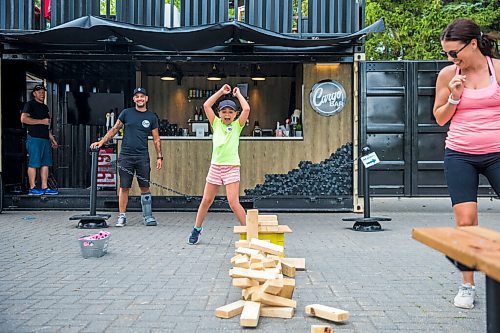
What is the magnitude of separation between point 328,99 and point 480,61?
704 cm

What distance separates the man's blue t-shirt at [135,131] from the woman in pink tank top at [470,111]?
6.02 meters

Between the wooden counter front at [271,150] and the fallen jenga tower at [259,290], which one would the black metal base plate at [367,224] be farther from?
the fallen jenga tower at [259,290]

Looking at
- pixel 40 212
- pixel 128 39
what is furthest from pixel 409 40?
pixel 40 212

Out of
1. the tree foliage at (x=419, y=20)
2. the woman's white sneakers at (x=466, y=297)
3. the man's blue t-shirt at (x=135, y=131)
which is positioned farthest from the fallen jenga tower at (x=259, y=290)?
the tree foliage at (x=419, y=20)

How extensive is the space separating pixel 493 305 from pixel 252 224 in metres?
3.30

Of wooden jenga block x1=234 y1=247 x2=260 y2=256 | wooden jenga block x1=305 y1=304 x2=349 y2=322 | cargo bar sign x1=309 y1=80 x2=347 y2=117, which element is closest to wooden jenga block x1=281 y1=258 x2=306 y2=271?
wooden jenga block x1=234 y1=247 x2=260 y2=256

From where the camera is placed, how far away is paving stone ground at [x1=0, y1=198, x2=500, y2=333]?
3918mm

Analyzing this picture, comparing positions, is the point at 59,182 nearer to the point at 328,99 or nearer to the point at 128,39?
the point at 128,39

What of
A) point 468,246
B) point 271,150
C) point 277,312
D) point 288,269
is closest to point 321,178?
point 271,150

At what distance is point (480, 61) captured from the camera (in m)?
4.14

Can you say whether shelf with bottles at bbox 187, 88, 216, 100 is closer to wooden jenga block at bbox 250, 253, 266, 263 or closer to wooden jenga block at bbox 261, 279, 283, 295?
wooden jenga block at bbox 250, 253, 266, 263

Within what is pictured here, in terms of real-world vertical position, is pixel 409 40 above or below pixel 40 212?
above

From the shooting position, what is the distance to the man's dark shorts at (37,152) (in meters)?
11.4

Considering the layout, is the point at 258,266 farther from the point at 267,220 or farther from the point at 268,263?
the point at 267,220
